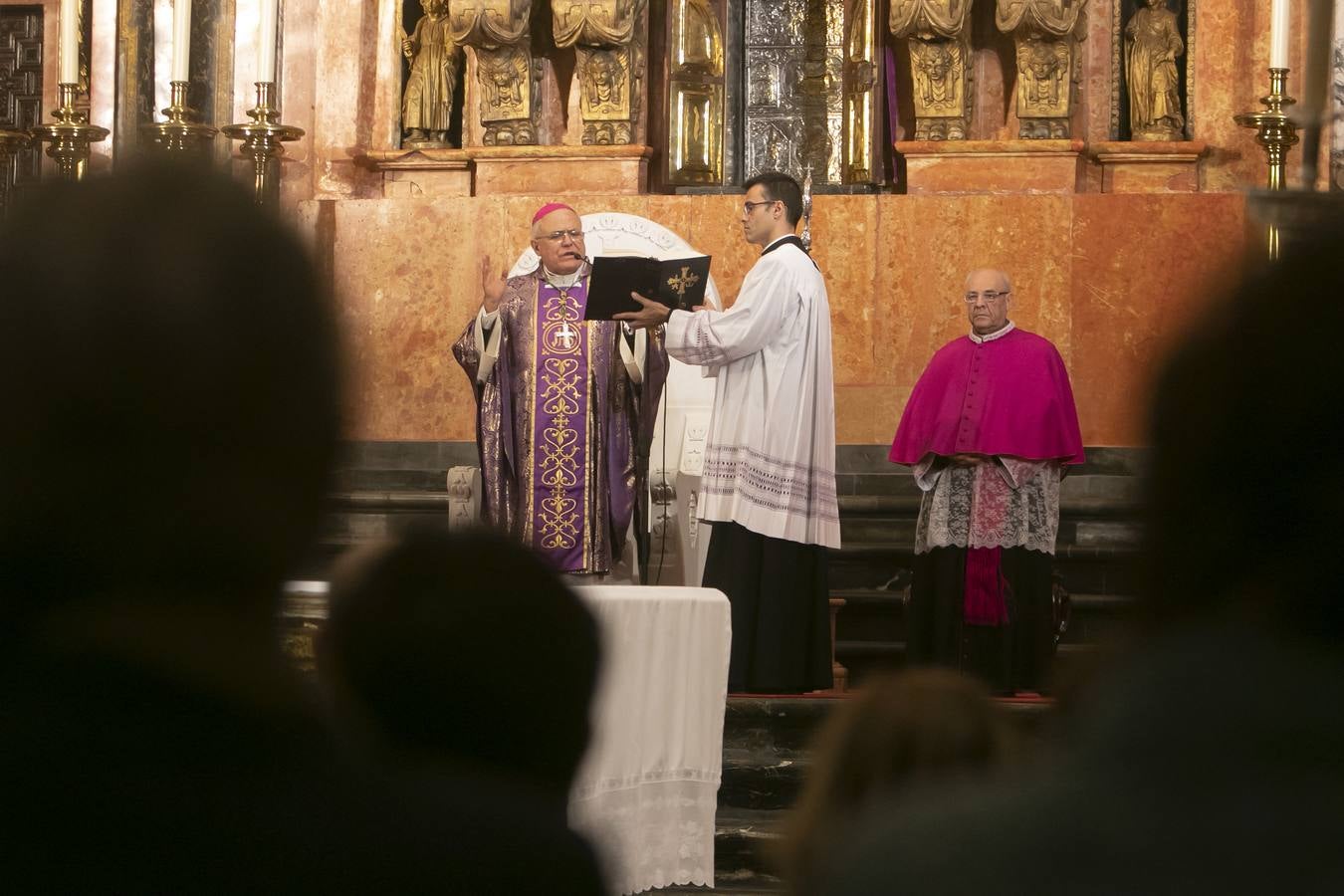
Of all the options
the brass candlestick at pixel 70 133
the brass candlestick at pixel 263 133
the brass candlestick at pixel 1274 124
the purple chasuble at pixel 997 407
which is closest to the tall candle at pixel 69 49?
the brass candlestick at pixel 70 133

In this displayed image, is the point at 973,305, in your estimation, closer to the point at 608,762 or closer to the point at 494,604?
the point at 608,762

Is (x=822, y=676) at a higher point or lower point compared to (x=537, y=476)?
lower

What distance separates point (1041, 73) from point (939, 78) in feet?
1.82

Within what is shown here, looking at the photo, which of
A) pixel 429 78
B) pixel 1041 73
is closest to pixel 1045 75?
pixel 1041 73

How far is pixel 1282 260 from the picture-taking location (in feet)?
3.04

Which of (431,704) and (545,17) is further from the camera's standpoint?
(545,17)

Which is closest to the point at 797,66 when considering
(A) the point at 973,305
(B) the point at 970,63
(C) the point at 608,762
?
(B) the point at 970,63

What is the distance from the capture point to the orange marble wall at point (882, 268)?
30.5 feet

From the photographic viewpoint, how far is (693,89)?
10.5 m

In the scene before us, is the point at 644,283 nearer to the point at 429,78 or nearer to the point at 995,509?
the point at 995,509

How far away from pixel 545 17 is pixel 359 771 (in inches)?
388

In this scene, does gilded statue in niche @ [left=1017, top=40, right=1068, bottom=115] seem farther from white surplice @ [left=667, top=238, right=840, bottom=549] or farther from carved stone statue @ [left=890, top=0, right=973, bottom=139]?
white surplice @ [left=667, top=238, right=840, bottom=549]

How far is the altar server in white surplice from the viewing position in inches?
286

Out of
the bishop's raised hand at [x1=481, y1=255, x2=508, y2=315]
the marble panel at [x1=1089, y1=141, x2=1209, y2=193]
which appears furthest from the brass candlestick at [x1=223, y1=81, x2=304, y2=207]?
the marble panel at [x1=1089, y1=141, x2=1209, y2=193]
